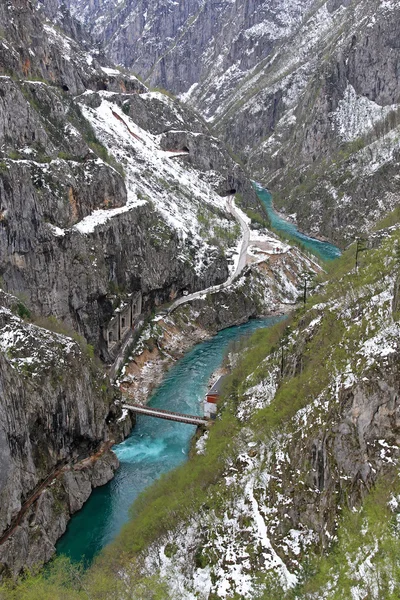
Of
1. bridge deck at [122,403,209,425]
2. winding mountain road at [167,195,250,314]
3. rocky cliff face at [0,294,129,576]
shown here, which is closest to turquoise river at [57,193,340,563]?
rocky cliff face at [0,294,129,576]

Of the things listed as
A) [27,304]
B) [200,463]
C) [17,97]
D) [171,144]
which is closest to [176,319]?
[27,304]

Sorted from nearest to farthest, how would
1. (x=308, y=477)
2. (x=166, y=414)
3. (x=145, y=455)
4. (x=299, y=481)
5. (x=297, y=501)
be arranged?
(x=297, y=501) → (x=308, y=477) → (x=299, y=481) → (x=145, y=455) → (x=166, y=414)

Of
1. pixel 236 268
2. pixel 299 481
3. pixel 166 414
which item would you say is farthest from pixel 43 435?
pixel 236 268

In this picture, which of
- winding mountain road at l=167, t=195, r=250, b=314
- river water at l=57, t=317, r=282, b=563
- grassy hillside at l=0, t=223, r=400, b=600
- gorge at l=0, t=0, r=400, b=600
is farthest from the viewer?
winding mountain road at l=167, t=195, r=250, b=314

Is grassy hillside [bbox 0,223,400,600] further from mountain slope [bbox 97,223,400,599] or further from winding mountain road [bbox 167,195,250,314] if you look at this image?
winding mountain road [bbox 167,195,250,314]

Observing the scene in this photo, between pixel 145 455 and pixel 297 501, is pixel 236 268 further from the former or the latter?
pixel 297 501

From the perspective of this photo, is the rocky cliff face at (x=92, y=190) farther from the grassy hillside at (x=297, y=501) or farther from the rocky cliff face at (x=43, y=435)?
the grassy hillside at (x=297, y=501)

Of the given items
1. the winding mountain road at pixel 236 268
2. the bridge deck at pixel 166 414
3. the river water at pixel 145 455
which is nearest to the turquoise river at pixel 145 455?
the river water at pixel 145 455
